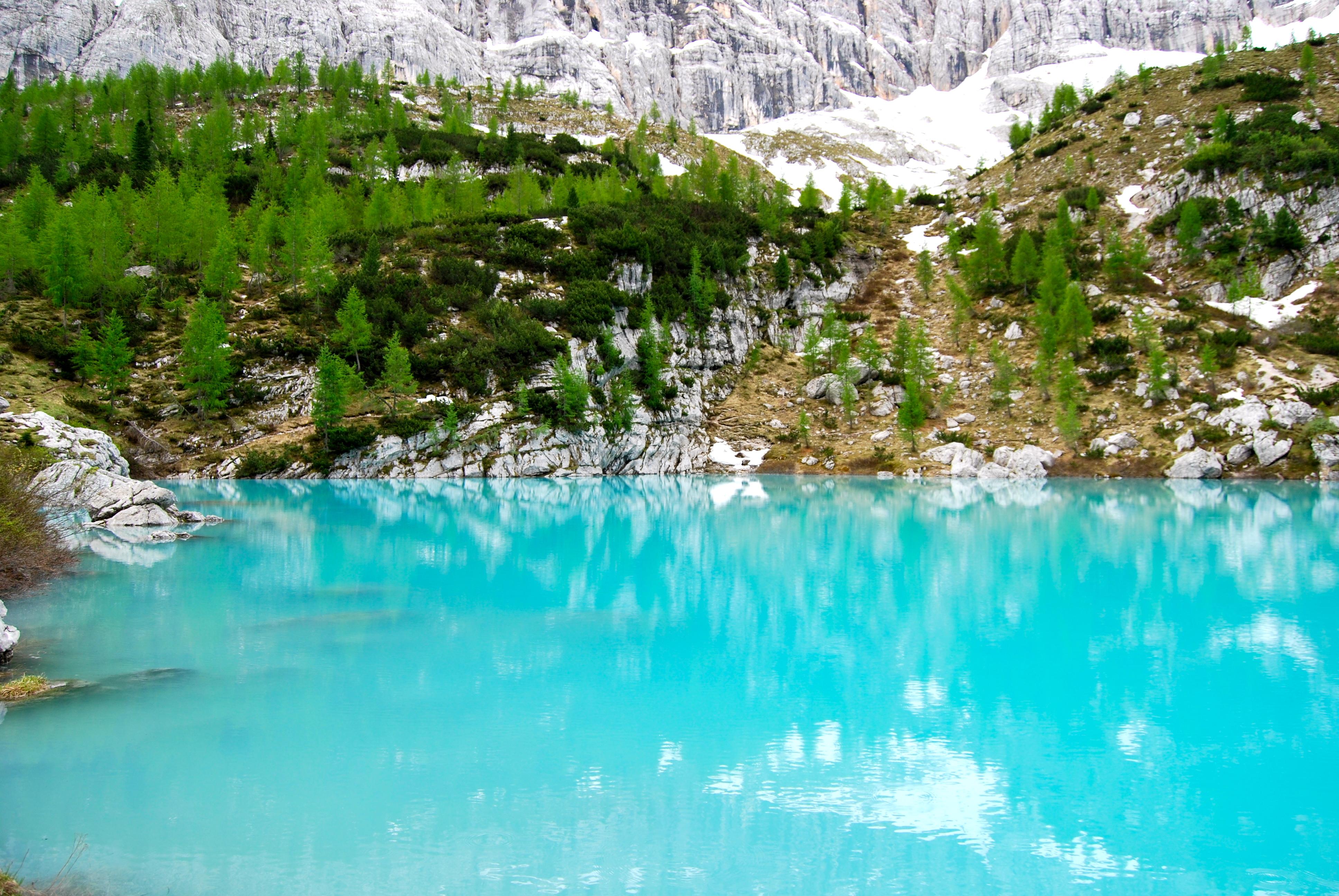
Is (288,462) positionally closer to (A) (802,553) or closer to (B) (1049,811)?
(A) (802,553)

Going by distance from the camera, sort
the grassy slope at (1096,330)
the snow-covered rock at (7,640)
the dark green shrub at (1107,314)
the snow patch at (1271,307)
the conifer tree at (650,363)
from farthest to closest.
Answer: the dark green shrub at (1107,314)
the conifer tree at (650,363)
the snow patch at (1271,307)
the grassy slope at (1096,330)
the snow-covered rock at (7,640)

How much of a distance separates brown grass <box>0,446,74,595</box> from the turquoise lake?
43.3 inches

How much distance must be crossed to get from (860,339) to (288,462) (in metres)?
51.9

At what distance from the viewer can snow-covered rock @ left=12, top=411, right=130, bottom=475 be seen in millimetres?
31094

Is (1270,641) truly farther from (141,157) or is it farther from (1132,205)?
(141,157)

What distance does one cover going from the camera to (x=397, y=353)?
5688cm

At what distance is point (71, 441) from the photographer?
32.6m

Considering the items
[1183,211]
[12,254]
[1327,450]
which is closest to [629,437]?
[1327,450]

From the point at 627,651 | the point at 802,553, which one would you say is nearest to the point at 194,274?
the point at 802,553

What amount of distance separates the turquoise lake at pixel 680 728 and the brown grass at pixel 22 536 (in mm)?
1099

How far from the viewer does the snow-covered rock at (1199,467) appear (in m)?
51.4

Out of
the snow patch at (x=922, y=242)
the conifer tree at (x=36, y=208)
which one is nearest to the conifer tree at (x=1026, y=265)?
the snow patch at (x=922, y=242)

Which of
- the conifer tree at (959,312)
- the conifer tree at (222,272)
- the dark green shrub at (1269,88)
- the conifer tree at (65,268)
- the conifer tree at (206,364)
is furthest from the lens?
the dark green shrub at (1269,88)

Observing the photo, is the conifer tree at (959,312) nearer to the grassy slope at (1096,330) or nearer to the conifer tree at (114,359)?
the grassy slope at (1096,330)
